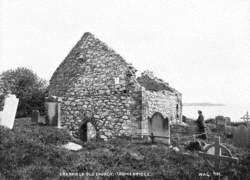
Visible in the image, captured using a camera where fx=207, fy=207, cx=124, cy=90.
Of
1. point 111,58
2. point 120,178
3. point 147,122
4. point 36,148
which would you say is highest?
point 111,58

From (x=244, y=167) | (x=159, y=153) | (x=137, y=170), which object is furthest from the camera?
(x=159, y=153)

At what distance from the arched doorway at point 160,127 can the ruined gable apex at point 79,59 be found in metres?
3.49

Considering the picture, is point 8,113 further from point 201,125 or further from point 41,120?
point 201,125

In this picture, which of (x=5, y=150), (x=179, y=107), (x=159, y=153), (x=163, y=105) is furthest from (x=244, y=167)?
(x=179, y=107)

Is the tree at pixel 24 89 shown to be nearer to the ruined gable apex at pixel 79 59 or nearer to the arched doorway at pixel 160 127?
the ruined gable apex at pixel 79 59

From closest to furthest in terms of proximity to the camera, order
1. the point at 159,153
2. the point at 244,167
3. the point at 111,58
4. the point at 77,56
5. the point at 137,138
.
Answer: the point at 244,167 → the point at 159,153 → the point at 137,138 → the point at 111,58 → the point at 77,56

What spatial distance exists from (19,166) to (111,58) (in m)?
7.35

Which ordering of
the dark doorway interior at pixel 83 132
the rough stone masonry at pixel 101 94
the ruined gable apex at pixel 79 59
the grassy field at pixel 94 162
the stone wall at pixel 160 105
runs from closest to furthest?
the grassy field at pixel 94 162
the rough stone masonry at pixel 101 94
the stone wall at pixel 160 105
the ruined gable apex at pixel 79 59
the dark doorway interior at pixel 83 132

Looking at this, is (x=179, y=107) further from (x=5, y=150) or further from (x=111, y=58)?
(x=5, y=150)

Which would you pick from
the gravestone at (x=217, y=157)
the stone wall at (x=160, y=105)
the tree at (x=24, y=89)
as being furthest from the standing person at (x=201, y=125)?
the tree at (x=24, y=89)

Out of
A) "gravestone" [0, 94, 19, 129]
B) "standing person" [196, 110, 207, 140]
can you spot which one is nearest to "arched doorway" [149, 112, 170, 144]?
"standing person" [196, 110, 207, 140]

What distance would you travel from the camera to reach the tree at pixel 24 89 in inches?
797

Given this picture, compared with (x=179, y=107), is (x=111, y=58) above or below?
above

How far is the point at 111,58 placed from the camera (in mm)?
11664
